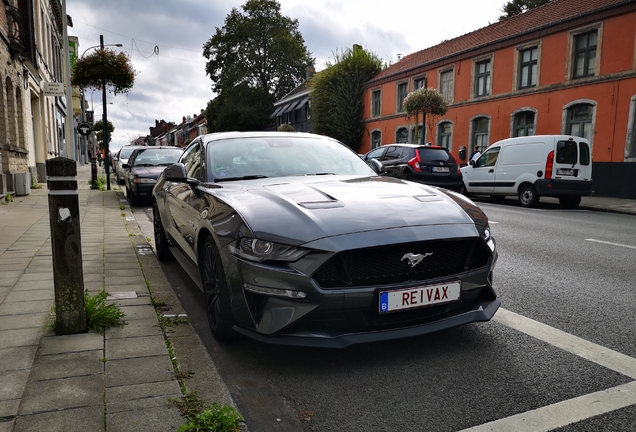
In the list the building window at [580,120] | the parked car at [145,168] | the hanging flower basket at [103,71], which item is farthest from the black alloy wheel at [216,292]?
the building window at [580,120]

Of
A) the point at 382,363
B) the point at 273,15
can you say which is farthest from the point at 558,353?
the point at 273,15

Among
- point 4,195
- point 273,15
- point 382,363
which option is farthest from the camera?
point 273,15

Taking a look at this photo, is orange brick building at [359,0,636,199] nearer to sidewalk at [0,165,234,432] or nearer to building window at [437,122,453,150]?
building window at [437,122,453,150]

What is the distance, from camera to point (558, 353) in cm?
317

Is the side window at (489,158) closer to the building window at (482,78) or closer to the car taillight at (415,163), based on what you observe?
the car taillight at (415,163)

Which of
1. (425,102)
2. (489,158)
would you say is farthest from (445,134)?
(489,158)

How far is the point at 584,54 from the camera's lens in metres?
19.3

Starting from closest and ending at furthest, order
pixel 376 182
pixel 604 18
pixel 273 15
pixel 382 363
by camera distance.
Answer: pixel 382 363
pixel 376 182
pixel 604 18
pixel 273 15

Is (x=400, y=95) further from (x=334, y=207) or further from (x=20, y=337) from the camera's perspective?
(x=20, y=337)

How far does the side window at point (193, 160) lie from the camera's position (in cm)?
460

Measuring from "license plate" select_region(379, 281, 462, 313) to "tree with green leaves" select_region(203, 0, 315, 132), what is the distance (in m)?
49.4

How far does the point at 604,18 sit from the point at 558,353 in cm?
1904

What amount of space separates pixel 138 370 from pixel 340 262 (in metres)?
1.30

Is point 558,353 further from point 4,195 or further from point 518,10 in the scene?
point 518,10
